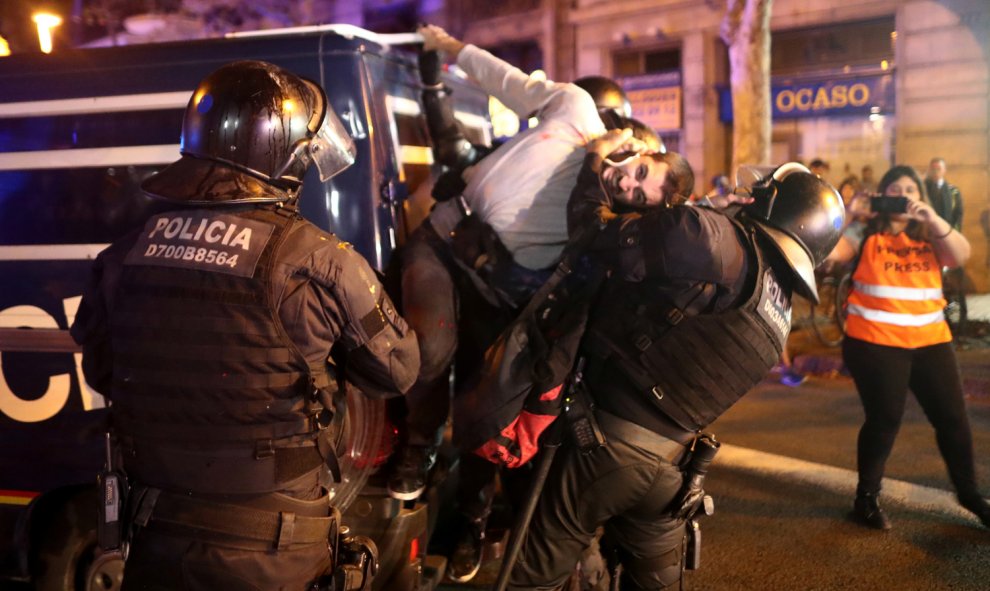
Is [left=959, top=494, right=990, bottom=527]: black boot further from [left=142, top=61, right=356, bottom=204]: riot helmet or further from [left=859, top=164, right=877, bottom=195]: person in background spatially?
[left=859, top=164, right=877, bottom=195]: person in background

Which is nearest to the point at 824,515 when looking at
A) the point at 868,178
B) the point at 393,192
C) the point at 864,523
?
the point at 864,523

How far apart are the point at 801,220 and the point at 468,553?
2.07 meters

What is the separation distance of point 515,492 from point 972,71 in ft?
42.4

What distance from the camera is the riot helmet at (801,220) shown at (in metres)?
2.58

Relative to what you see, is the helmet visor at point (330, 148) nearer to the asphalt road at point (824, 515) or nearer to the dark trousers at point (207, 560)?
the dark trousers at point (207, 560)

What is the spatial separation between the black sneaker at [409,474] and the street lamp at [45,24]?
9.94ft

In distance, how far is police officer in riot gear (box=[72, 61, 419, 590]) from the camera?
6.51 ft

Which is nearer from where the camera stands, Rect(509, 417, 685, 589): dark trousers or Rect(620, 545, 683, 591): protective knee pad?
Rect(509, 417, 685, 589): dark trousers

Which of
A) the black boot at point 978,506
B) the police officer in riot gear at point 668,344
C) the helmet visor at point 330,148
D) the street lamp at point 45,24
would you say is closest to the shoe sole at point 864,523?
the black boot at point 978,506

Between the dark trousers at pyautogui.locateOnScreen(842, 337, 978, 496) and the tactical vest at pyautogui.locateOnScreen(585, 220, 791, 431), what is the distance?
80.4 inches

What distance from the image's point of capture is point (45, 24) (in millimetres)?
4227

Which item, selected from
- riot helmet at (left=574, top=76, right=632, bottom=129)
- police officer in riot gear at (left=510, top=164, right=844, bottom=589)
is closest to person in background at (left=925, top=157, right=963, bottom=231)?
riot helmet at (left=574, top=76, right=632, bottom=129)

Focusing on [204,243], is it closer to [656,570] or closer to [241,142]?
[241,142]

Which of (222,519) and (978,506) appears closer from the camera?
(222,519)
